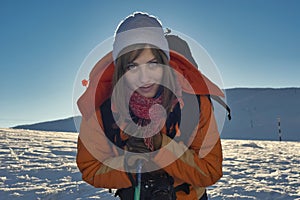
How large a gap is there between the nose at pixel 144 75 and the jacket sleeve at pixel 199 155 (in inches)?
9.6

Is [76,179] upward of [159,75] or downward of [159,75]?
downward

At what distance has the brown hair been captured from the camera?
5.08 feet

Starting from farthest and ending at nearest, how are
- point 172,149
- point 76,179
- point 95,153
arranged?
point 76,179
point 95,153
point 172,149

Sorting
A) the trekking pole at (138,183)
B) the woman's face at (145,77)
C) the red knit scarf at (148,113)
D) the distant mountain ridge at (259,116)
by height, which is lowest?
the trekking pole at (138,183)

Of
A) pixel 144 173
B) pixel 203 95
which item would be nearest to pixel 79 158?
pixel 144 173

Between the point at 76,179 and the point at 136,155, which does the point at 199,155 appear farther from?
the point at 76,179

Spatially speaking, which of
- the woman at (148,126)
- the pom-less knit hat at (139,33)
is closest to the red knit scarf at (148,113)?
the woman at (148,126)

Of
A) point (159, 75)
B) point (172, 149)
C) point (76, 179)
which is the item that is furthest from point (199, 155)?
point (76, 179)

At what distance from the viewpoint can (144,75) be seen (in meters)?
1.56

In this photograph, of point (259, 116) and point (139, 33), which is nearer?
point (139, 33)

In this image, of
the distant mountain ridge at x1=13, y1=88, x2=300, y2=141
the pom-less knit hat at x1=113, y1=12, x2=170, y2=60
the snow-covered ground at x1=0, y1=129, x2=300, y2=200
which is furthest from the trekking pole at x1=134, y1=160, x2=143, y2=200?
the distant mountain ridge at x1=13, y1=88, x2=300, y2=141

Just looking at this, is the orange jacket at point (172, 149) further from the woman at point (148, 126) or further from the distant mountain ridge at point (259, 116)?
the distant mountain ridge at point (259, 116)

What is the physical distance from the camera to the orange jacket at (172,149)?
1433 millimetres

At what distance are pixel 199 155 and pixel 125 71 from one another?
473 millimetres
